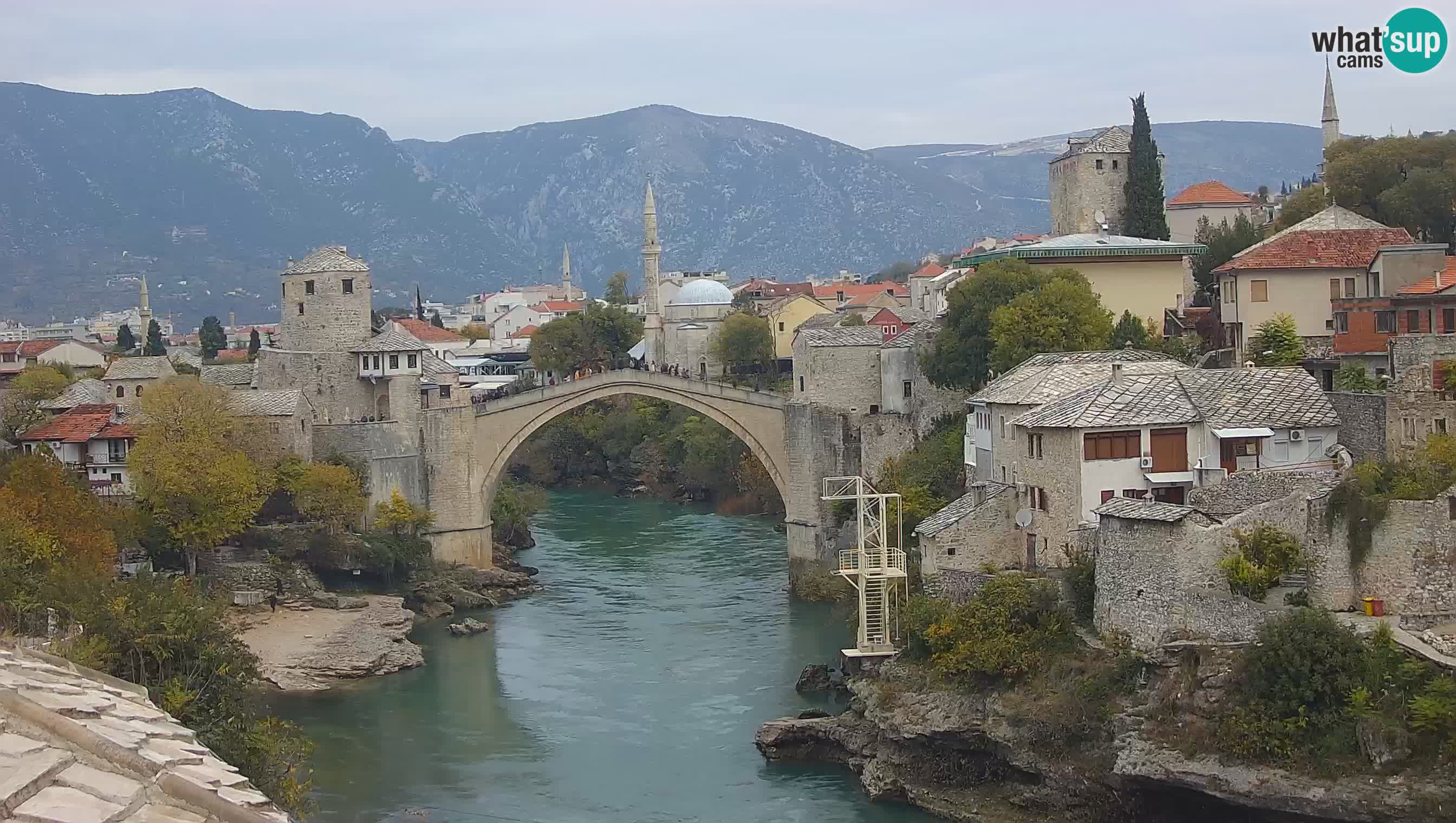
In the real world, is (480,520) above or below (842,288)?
below

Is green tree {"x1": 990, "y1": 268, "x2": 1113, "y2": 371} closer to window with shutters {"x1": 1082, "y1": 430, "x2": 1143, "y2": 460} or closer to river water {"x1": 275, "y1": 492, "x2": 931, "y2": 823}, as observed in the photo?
river water {"x1": 275, "y1": 492, "x2": 931, "y2": 823}

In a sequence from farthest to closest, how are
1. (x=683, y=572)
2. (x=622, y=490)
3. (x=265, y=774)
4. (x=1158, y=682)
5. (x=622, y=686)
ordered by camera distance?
(x=622, y=490) < (x=683, y=572) < (x=622, y=686) < (x=1158, y=682) < (x=265, y=774)

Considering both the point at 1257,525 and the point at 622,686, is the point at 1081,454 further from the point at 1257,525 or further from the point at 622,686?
the point at 622,686

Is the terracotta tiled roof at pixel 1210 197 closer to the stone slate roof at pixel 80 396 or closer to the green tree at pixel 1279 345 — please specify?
the green tree at pixel 1279 345

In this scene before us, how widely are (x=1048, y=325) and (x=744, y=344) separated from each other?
32.9 meters

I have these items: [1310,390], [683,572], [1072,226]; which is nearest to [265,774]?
[1310,390]

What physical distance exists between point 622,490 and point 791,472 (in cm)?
2172

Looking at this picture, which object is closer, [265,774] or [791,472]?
[265,774]

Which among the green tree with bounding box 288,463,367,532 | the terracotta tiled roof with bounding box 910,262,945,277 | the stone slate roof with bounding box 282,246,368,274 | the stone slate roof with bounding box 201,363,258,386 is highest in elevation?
the terracotta tiled roof with bounding box 910,262,945,277

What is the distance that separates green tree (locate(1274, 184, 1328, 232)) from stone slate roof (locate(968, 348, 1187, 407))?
12.1 meters

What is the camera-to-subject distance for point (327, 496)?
1757 inches

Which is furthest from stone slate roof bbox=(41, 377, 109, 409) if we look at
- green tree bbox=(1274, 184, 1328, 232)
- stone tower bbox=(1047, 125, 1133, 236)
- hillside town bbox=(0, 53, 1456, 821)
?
green tree bbox=(1274, 184, 1328, 232)

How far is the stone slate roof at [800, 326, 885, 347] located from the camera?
151ft

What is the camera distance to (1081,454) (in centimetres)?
2902
